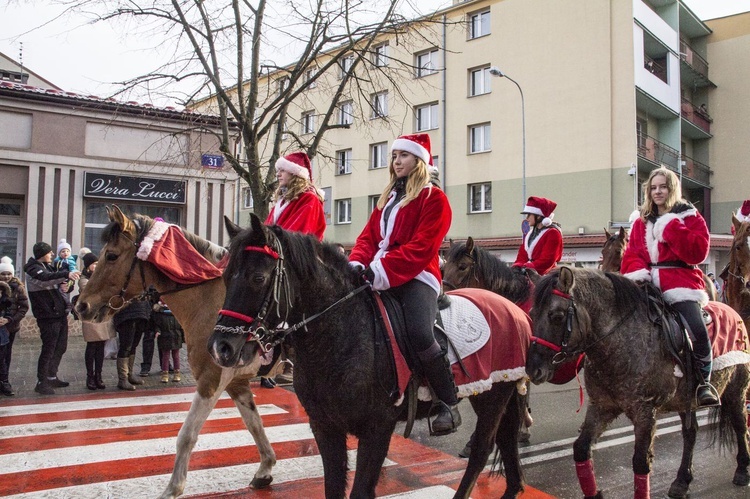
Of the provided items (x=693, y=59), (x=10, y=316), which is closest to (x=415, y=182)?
(x=10, y=316)

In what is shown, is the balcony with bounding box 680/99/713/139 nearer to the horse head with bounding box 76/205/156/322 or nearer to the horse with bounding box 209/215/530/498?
the horse head with bounding box 76/205/156/322

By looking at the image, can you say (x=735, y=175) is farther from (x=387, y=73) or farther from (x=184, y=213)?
(x=184, y=213)

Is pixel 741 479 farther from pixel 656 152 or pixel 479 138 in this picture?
pixel 479 138

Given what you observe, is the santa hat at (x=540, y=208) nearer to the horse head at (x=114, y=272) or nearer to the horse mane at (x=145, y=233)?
the horse mane at (x=145, y=233)

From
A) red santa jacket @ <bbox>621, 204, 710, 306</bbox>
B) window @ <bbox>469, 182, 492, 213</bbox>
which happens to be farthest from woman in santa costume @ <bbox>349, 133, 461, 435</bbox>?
window @ <bbox>469, 182, 492, 213</bbox>

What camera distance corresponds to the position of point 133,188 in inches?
596

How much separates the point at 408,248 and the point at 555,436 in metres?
4.20

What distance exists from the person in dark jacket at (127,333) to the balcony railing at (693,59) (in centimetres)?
2639

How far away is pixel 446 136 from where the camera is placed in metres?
28.1

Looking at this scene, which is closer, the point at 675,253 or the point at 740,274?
the point at 675,253

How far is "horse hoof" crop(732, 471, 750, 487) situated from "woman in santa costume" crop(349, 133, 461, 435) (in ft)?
10.1

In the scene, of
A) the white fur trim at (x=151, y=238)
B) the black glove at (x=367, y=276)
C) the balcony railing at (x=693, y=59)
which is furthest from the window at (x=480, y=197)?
the black glove at (x=367, y=276)

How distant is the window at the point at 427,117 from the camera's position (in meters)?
28.9

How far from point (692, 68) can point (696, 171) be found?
4832 mm
